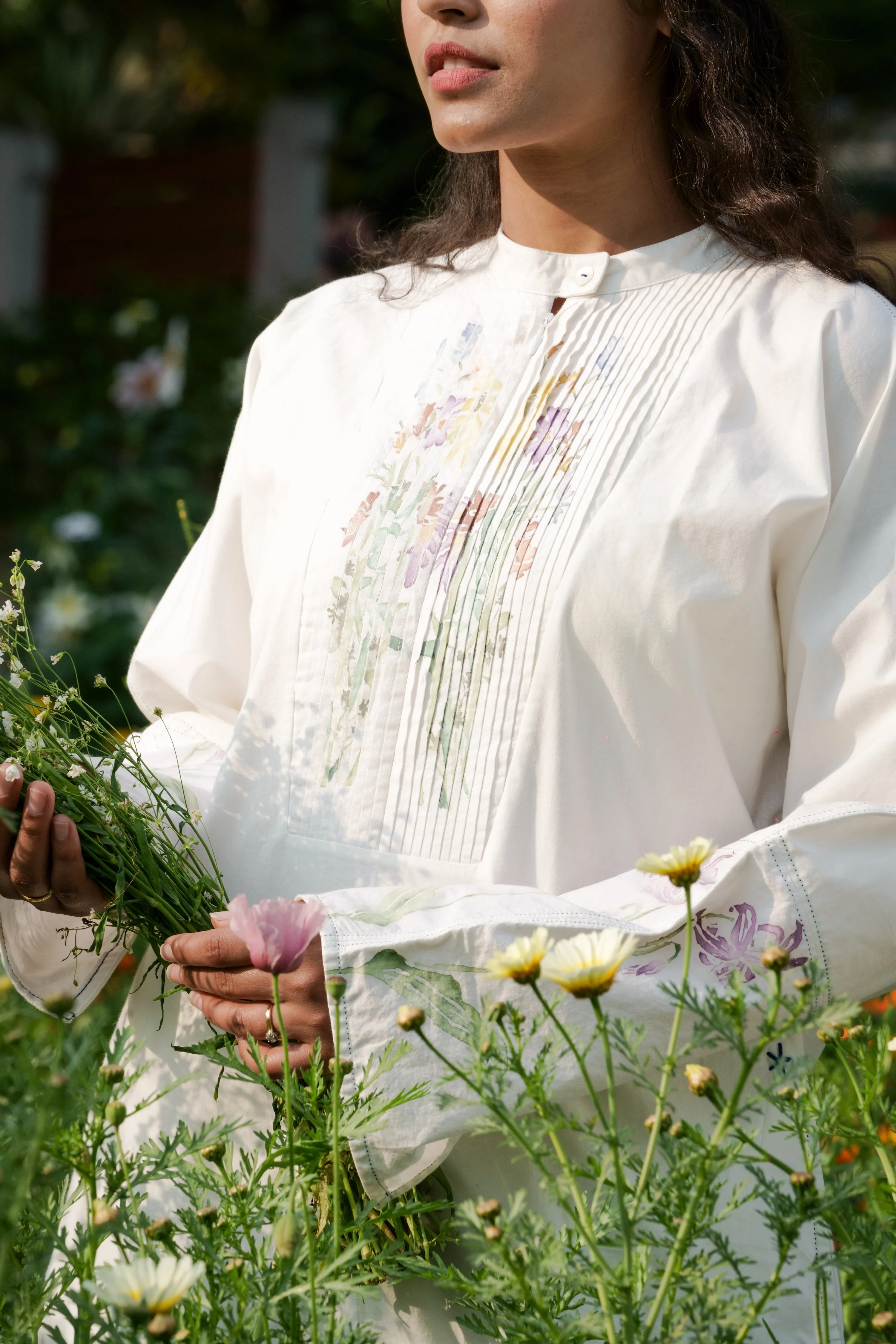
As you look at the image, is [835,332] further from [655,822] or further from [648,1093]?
[648,1093]

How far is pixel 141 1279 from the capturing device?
0.83 metres

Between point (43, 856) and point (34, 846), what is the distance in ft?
0.05

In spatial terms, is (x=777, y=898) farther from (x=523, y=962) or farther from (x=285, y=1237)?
(x=285, y=1237)

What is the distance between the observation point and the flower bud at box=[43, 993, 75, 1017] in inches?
38.6

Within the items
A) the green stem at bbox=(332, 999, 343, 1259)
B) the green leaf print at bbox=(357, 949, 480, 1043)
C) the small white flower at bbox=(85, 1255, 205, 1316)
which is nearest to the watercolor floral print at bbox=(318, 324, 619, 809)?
the green leaf print at bbox=(357, 949, 480, 1043)

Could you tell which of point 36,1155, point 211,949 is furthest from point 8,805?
point 36,1155

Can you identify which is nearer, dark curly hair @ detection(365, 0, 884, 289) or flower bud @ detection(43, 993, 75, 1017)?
flower bud @ detection(43, 993, 75, 1017)

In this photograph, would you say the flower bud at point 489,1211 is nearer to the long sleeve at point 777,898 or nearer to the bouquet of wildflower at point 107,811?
the long sleeve at point 777,898

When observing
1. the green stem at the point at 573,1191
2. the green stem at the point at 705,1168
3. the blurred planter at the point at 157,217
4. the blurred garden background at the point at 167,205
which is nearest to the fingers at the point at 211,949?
the green stem at the point at 573,1191

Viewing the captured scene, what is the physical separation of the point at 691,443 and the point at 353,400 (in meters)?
0.41

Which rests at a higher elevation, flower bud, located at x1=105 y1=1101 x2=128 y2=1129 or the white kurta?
the white kurta

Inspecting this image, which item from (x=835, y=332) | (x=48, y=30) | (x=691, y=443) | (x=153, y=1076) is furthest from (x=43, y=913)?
(x=48, y=30)

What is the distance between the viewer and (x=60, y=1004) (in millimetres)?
982

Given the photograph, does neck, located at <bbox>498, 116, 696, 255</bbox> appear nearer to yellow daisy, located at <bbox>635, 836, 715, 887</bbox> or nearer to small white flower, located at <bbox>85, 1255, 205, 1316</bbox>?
yellow daisy, located at <bbox>635, 836, 715, 887</bbox>
